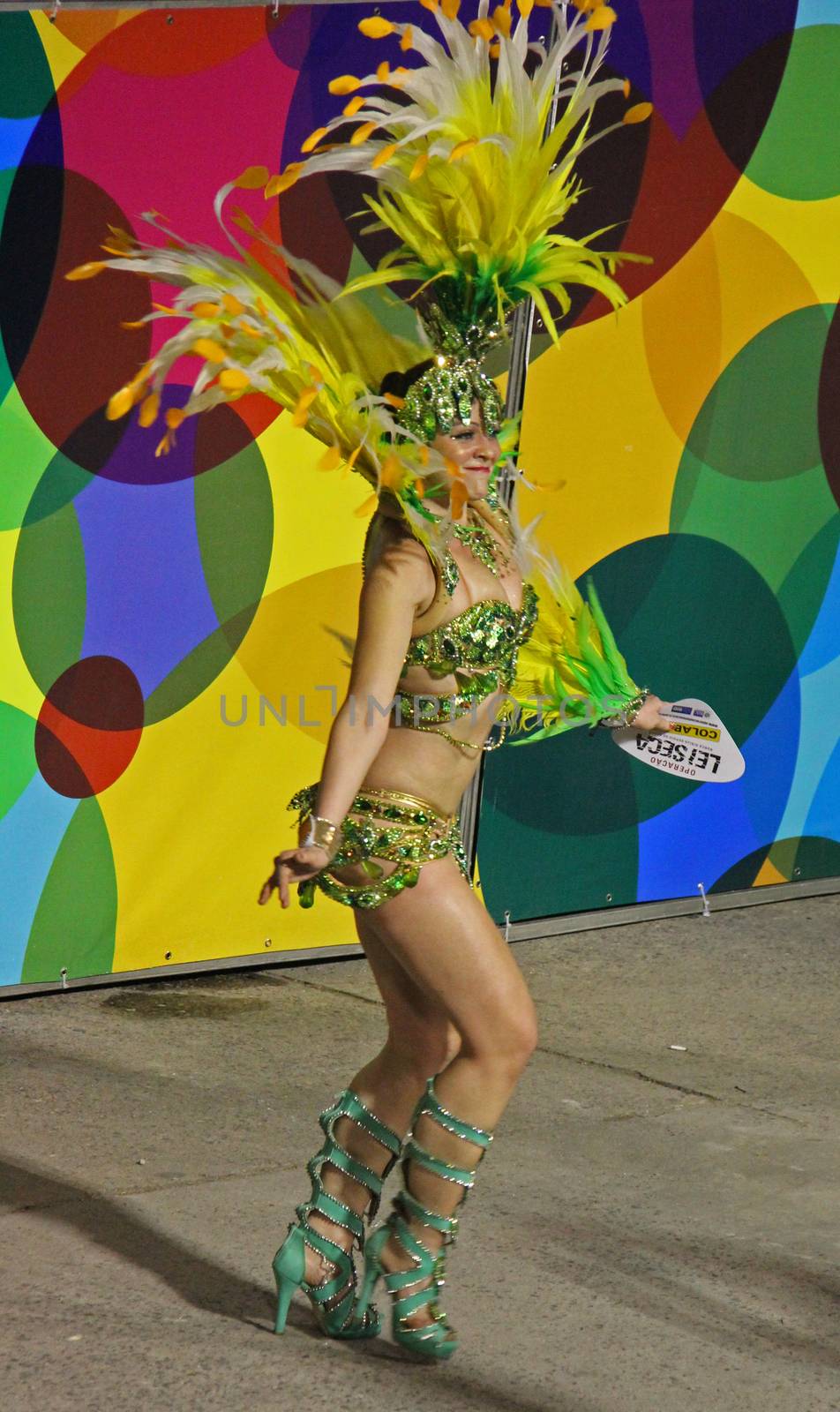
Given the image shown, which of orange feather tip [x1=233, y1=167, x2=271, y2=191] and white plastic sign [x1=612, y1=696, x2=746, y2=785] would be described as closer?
orange feather tip [x1=233, y1=167, x2=271, y2=191]

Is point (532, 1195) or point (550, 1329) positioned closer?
point (550, 1329)

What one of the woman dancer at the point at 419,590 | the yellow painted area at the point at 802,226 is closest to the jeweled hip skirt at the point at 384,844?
the woman dancer at the point at 419,590

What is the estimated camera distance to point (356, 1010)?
5.49 metres

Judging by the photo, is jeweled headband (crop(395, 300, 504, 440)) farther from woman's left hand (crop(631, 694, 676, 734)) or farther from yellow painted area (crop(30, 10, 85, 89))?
yellow painted area (crop(30, 10, 85, 89))

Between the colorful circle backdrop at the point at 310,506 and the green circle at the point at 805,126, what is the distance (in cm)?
1

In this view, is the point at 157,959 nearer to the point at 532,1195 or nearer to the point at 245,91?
the point at 532,1195

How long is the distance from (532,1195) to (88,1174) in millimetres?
1038

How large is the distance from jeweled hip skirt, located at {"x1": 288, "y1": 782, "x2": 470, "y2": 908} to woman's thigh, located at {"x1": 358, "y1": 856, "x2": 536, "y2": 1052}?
0.03 m

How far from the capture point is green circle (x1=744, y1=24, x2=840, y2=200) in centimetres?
613

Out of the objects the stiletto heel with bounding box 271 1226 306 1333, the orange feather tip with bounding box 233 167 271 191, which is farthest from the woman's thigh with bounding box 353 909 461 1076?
the orange feather tip with bounding box 233 167 271 191

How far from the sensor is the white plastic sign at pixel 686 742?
3.80m

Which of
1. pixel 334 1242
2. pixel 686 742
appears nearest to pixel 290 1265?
pixel 334 1242

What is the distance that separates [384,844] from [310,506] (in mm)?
2498

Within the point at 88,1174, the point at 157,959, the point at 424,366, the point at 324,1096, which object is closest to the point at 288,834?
the point at 157,959
